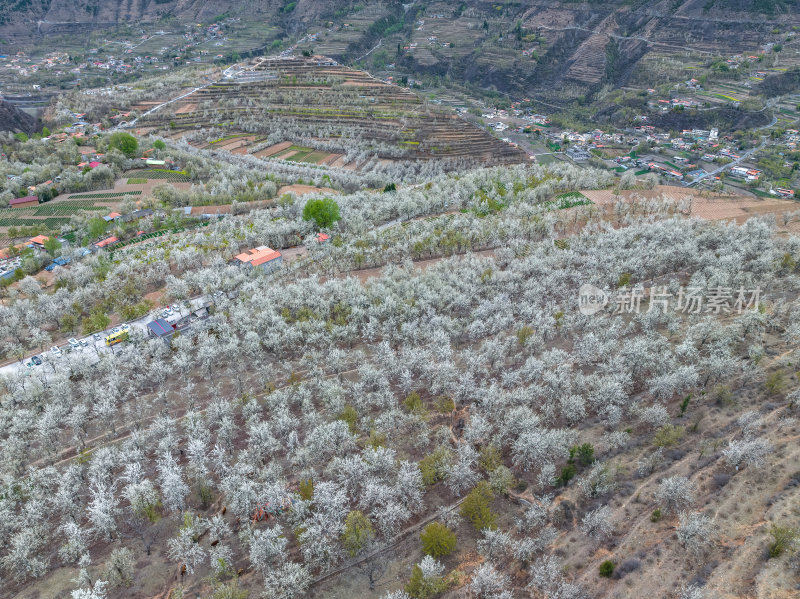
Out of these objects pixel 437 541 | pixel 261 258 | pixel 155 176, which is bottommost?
pixel 437 541

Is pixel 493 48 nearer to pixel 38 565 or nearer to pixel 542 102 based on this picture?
pixel 542 102

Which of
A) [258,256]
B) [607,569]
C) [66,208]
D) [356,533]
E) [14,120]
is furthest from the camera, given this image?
[14,120]

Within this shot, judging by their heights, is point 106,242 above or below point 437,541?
above

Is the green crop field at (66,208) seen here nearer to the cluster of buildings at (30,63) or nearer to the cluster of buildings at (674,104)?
the cluster of buildings at (30,63)

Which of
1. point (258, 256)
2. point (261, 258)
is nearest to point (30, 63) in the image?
point (258, 256)

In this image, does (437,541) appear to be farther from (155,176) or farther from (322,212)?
(155,176)

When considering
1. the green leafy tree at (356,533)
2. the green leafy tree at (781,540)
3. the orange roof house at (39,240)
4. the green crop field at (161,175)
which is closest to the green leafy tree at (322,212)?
the orange roof house at (39,240)

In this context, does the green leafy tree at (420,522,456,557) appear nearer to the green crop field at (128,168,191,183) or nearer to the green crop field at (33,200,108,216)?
the green crop field at (33,200,108,216)
